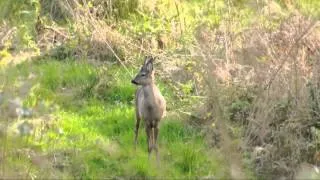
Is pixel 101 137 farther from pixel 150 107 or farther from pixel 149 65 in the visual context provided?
pixel 149 65

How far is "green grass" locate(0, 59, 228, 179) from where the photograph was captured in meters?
8.06

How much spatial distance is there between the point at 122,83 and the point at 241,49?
6.09 feet

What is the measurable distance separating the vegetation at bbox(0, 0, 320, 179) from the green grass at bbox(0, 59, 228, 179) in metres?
0.02

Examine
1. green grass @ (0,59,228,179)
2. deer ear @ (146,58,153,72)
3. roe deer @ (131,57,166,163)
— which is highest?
deer ear @ (146,58,153,72)

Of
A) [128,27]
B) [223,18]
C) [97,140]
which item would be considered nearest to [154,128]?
[97,140]

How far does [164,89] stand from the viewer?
10.6m

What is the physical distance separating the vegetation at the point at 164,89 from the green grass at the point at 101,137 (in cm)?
2

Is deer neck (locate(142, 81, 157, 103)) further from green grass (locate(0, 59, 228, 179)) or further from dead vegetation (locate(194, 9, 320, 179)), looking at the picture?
dead vegetation (locate(194, 9, 320, 179))

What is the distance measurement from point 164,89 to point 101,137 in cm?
178

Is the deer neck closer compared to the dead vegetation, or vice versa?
the dead vegetation

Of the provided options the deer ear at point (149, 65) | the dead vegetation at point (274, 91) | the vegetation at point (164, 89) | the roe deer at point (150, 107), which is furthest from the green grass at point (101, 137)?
the deer ear at point (149, 65)

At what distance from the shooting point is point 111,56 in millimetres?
11859

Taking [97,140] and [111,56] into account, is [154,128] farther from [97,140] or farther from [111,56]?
[111,56]

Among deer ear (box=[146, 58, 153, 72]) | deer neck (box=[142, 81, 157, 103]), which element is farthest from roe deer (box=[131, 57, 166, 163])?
deer ear (box=[146, 58, 153, 72])
